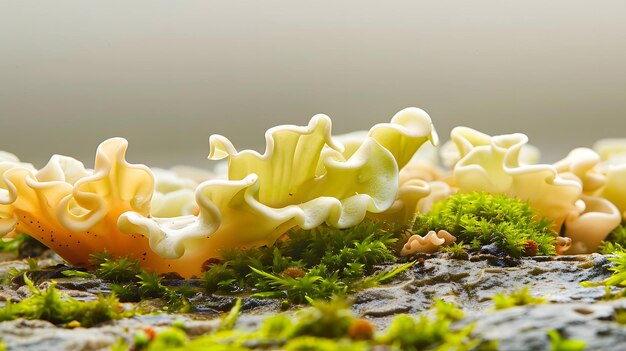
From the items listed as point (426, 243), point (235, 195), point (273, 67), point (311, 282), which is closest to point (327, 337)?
point (311, 282)

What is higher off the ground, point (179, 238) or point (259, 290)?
point (179, 238)

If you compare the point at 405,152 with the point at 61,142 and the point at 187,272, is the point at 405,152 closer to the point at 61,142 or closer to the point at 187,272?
the point at 187,272

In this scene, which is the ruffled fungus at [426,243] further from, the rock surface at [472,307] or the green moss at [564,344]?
the green moss at [564,344]

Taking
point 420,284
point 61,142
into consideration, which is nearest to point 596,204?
point 420,284

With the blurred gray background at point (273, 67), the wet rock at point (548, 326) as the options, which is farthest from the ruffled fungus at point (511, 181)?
the blurred gray background at point (273, 67)

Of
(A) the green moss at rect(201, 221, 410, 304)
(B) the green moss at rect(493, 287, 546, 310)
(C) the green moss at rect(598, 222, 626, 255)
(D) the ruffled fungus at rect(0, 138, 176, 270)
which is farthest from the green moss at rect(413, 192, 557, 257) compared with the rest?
(D) the ruffled fungus at rect(0, 138, 176, 270)

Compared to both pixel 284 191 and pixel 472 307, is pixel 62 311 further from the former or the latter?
pixel 472 307

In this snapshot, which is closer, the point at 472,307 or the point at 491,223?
the point at 472,307
